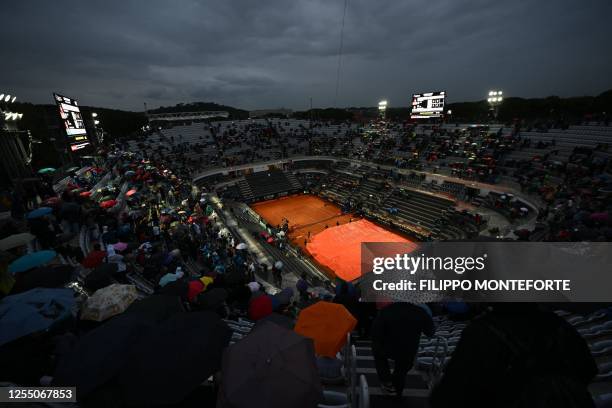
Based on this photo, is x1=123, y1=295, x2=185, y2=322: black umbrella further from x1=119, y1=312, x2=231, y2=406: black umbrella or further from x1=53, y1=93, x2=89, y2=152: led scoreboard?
x1=53, y1=93, x2=89, y2=152: led scoreboard

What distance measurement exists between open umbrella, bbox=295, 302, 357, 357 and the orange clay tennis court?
14720mm

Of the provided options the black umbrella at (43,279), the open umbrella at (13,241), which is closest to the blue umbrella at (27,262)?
the black umbrella at (43,279)

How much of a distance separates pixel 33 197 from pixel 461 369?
65.6 ft

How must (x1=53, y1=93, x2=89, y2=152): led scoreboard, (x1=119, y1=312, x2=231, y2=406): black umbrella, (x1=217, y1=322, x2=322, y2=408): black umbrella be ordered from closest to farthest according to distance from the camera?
(x1=217, y1=322, x2=322, y2=408): black umbrella
(x1=119, y1=312, x2=231, y2=406): black umbrella
(x1=53, y1=93, x2=89, y2=152): led scoreboard

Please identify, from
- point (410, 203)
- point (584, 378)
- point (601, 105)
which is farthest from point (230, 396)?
point (601, 105)

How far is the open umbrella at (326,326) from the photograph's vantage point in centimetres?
520

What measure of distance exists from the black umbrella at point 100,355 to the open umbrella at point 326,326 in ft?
9.91

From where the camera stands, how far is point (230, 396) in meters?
3.15

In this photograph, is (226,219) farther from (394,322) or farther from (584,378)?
(584,378)

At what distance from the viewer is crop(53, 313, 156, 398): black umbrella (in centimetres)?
371

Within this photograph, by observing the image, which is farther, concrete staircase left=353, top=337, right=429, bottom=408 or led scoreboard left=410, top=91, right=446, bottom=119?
led scoreboard left=410, top=91, right=446, bottom=119

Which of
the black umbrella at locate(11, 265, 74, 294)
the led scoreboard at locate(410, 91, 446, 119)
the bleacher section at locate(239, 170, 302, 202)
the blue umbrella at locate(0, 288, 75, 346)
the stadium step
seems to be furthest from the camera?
the stadium step

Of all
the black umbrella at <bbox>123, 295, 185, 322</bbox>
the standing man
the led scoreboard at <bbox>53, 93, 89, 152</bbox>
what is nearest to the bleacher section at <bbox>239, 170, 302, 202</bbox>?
the led scoreboard at <bbox>53, 93, 89, 152</bbox>

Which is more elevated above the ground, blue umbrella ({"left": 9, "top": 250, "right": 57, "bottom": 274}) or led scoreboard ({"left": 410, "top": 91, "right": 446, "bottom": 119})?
led scoreboard ({"left": 410, "top": 91, "right": 446, "bottom": 119})
